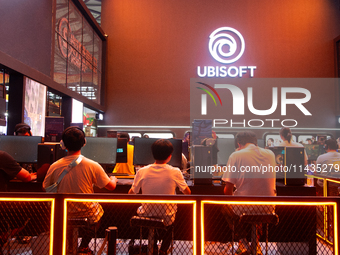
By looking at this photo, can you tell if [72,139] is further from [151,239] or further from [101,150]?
[101,150]

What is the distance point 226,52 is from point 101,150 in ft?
28.8

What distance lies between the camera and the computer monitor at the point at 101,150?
3.54 meters

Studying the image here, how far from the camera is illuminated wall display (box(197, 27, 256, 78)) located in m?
10.6

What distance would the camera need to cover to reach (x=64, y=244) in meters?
1.56

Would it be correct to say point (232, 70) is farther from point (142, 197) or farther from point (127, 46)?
point (142, 197)

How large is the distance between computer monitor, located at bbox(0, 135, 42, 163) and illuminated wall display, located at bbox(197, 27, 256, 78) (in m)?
8.22

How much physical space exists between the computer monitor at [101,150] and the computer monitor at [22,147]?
0.64m

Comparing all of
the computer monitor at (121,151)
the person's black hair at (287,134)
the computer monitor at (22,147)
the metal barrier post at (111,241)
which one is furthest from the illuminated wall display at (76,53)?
the metal barrier post at (111,241)

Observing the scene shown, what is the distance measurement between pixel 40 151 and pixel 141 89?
8081mm

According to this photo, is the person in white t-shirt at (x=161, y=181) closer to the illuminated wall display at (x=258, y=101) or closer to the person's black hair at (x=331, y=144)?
the person's black hair at (x=331, y=144)

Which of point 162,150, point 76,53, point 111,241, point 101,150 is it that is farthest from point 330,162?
point 76,53

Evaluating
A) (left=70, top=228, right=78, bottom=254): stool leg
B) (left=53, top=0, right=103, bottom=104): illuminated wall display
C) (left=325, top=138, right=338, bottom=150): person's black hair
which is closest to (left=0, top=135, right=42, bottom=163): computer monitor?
(left=70, top=228, right=78, bottom=254): stool leg

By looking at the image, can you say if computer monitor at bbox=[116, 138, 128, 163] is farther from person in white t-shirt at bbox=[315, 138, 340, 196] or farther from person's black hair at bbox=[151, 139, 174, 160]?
person in white t-shirt at bbox=[315, 138, 340, 196]

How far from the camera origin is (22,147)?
339 cm
